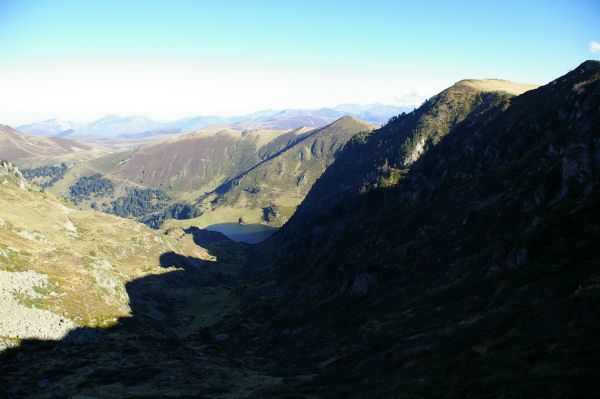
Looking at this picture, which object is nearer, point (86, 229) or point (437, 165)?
point (437, 165)

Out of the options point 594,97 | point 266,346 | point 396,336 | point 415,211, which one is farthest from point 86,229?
point 594,97

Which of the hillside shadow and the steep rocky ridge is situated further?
the hillside shadow

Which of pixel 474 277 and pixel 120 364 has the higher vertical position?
pixel 474 277

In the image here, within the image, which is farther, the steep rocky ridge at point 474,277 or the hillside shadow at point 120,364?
the hillside shadow at point 120,364

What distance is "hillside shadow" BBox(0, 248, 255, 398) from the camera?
34.0 meters

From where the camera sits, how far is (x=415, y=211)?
298 ft

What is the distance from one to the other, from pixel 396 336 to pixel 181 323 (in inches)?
2563

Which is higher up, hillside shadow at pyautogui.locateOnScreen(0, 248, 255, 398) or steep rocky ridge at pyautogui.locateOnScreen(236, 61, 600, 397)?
steep rocky ridge at pyautogui.locateOnScreen(236, 61, 600, 397)

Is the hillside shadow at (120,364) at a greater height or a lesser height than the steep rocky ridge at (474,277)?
lesser

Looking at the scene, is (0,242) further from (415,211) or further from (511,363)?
(415,211)

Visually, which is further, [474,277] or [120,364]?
[474,277]

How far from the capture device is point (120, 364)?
43344 mm

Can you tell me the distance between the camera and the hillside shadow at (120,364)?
33969 mm

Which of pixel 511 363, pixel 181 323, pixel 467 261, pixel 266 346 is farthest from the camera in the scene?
pixel 181 323
